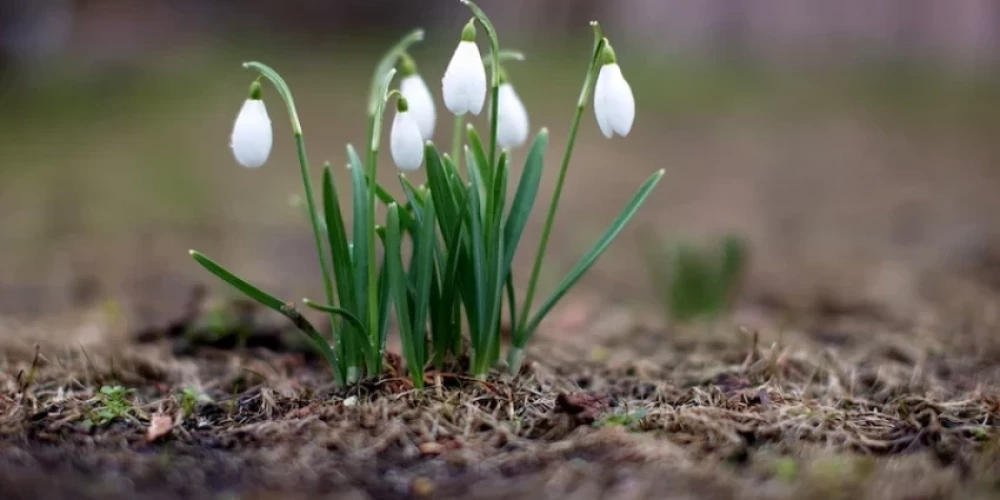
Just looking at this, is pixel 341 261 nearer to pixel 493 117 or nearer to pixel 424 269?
pixel 424 269

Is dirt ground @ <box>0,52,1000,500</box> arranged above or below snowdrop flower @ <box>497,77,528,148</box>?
below

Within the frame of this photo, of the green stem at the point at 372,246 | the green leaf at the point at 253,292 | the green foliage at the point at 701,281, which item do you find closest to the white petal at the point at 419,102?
the green stem at the point at 372,246

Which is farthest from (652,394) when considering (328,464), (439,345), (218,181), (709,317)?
(218,181)

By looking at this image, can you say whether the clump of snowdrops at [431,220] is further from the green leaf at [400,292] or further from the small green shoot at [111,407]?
A: the small green shoot at [111,407]

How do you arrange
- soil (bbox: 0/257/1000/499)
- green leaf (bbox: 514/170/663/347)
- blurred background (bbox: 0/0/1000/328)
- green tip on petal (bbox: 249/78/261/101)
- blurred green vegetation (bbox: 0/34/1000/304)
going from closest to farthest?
1. soil (bbox: 0/257/1000/499)
2. green tip on petal (bbox: 249/78/261/101)
3. green leaf (bbox: 514/170/663/347)
4. blurred background (bbox: 0/0/1000/328)
5. blurred green vegetation (bbox: 0/34/1000/304)

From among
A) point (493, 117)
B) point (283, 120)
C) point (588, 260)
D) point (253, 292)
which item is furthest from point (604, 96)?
point (283, 120)

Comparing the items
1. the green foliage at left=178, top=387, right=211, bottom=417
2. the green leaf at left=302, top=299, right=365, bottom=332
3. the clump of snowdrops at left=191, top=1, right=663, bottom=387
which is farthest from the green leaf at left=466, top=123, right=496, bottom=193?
the green foliage at left=178, top=387, right=211, bottom=417

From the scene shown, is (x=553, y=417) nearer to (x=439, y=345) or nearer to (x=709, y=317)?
(x=439, y=345)

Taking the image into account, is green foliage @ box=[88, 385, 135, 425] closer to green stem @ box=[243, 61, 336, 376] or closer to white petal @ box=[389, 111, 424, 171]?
green stem @ box=[243, 61, 336, 376]
